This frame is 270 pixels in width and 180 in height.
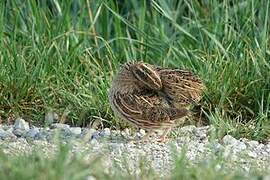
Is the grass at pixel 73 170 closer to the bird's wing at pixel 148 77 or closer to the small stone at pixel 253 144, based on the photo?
the small stone at pixel 253 144

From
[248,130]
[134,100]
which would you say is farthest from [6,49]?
[248,130]

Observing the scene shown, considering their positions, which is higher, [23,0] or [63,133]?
[23,0]

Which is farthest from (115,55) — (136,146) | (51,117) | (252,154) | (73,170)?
(73,170)

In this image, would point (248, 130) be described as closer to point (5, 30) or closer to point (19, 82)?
point (19, 82)

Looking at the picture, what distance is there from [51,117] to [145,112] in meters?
1.14

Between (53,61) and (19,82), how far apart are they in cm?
53

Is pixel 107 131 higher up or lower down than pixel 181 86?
lower down

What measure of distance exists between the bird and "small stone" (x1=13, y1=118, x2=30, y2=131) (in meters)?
0.80

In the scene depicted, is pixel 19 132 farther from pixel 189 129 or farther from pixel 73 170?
pixel 73 170

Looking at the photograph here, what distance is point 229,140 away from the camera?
7730 millimetres

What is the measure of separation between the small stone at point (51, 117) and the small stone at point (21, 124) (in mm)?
175

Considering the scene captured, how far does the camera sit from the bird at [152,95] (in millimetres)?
7574

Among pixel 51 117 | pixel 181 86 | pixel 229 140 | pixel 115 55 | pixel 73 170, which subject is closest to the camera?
pixel 73 170

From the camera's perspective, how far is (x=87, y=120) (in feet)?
27.2
